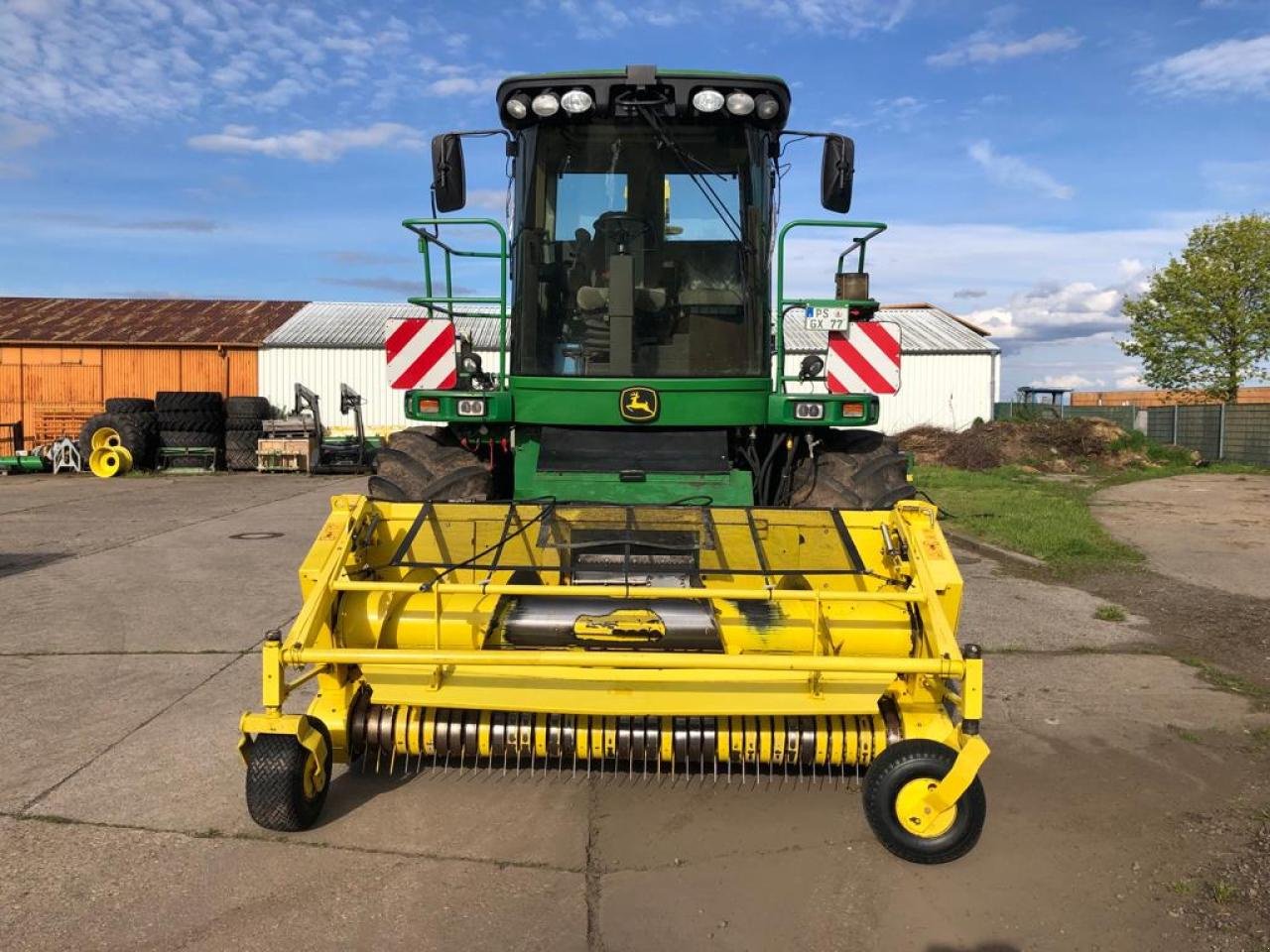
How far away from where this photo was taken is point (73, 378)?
25.6 m

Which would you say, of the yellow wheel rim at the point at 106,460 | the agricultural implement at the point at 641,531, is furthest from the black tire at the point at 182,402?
the agricultural implement at the point at 641,531

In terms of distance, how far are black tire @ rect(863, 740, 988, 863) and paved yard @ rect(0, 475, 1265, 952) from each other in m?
0.10

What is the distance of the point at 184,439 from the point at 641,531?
20.6 metres

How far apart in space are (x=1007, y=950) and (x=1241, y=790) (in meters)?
1.88

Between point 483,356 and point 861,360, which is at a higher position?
point 483,356

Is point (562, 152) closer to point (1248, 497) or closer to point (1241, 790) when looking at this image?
point (1241, 790)

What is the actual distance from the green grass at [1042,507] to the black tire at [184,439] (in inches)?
625

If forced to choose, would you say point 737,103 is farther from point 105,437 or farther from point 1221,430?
point 1221,430

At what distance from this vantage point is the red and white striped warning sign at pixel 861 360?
5.14 meters

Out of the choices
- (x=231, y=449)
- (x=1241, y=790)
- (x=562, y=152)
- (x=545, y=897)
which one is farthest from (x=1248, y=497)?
(x=231, y=449)

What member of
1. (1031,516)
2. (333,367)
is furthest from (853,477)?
(333,367)

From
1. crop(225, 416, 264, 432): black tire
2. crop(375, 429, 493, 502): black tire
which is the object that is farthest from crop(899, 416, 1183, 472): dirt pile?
crop(375, 429, 493, 502): black tire

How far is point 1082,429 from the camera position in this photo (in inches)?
926

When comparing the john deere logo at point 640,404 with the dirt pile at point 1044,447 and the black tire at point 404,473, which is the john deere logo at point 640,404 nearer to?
the black tire at point 404,473
